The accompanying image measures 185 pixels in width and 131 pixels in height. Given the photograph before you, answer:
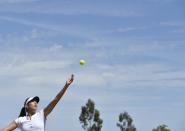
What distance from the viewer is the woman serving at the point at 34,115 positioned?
10961 millimetres

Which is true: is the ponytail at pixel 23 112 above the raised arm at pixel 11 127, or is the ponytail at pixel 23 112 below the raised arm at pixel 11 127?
above

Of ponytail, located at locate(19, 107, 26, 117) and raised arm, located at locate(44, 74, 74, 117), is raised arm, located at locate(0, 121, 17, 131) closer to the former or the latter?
ponytail, located at locate(19, 107, 26, 117)

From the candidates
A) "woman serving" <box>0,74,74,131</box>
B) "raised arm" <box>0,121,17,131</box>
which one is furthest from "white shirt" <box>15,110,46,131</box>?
"raised arm" <box>0,121,17,131</box>

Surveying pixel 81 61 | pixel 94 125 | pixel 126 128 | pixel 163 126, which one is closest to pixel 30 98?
pixel 81 61

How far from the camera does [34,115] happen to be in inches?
437

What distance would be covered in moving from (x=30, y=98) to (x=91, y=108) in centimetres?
5529

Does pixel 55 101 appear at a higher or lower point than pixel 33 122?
higher

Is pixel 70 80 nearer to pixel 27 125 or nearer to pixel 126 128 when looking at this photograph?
pixel 27 125

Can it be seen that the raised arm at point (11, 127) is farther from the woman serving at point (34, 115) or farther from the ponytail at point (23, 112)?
the ponytail at point (23, 112)

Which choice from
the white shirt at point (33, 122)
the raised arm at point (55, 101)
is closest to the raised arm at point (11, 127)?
the white shirt at point (33, 122)

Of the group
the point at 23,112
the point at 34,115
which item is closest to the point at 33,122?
the point at 34,115

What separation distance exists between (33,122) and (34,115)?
0.53ft

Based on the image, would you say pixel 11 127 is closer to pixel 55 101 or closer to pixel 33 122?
pixel 33 122

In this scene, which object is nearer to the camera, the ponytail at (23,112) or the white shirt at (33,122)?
the white shirt at (33,122)
